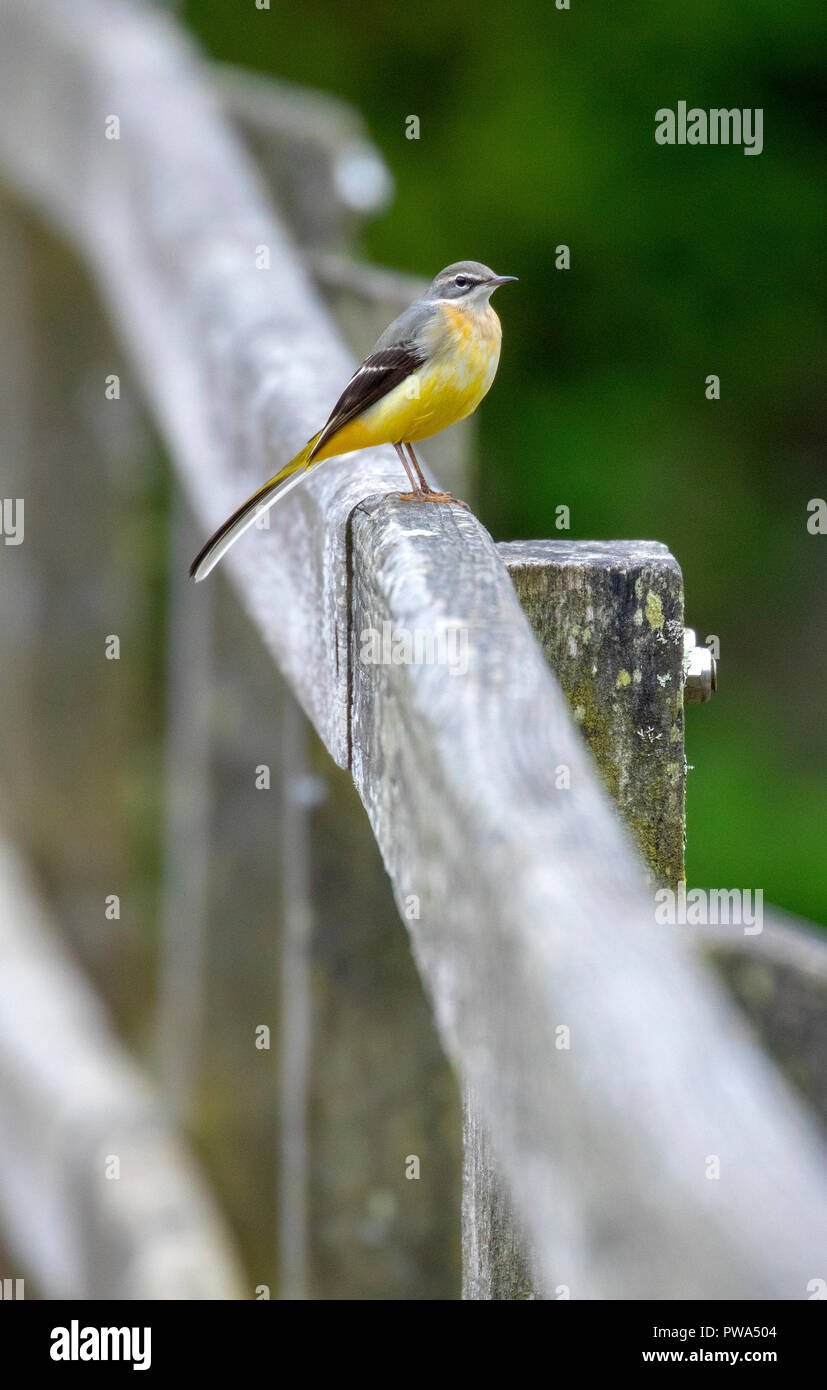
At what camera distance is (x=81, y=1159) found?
11.5 feet

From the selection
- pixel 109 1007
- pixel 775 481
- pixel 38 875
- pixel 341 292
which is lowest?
pixel 109 1007

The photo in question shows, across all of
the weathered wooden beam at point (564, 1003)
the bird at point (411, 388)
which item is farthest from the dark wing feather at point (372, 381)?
the weathered wooden beam at point (564, 1003)

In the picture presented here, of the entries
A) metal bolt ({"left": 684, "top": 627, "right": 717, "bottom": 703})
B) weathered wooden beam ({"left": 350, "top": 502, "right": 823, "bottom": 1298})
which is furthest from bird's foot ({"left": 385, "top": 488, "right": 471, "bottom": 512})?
weathered wooden beam ({"left": 350, "top": 502, "right": 823, "bottom": 1298})

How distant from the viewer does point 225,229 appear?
281cm

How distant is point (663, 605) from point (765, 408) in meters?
8.39

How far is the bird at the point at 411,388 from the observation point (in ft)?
6.85

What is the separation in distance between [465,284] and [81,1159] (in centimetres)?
224

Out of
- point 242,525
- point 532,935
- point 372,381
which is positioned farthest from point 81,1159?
point 532,935

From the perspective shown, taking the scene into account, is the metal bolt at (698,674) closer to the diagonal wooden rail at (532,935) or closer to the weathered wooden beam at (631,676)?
the weathered wooden beam at (631,676)

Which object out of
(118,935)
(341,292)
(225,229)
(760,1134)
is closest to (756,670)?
(118,935)

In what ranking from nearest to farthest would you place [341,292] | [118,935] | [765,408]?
1. [341,292]
2. [118,935]
3. [765,408]

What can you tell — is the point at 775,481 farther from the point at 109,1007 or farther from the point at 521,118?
the point at 109,1007

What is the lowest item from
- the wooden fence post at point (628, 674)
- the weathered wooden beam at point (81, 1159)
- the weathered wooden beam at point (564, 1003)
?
the weathered wooden beam at point (81, 1159)

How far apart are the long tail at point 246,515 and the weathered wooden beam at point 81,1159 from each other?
156 centimetres
